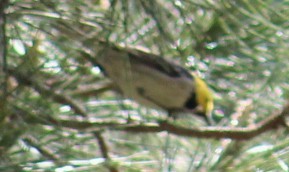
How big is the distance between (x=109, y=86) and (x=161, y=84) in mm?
194

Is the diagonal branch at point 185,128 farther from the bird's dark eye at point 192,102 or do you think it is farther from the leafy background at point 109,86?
the bird's dark eye at point 192,102

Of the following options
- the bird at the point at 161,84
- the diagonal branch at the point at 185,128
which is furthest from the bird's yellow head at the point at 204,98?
the diagonal branch at the point at 185,128

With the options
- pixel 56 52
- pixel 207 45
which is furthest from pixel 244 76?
pixel 56 52

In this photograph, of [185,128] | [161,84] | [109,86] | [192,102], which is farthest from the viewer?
[192,102]

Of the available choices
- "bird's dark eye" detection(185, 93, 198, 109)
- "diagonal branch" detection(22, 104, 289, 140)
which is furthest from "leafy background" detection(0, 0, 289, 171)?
"bird's dark eye" detection(185, 93, 198, 109)

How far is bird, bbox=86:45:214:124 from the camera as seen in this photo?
1222 millimetres

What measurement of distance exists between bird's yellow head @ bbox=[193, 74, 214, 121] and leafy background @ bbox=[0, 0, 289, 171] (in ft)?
0.12

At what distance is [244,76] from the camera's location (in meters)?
1.31

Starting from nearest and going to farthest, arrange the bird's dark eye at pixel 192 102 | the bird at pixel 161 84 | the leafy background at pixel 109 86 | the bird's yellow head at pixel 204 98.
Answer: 1. the leafy background at pixel 109 86
2. the bird at pixel 161 84
3. the bird's yellow head at pixel 204 98
4. the bird's dark eye at pixel 192 102

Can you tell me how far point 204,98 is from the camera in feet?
4.96

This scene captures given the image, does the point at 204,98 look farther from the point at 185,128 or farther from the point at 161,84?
the point at 185,128

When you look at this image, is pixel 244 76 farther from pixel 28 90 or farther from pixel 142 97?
pixel 28 90

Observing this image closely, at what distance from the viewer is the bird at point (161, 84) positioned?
4.01 feet

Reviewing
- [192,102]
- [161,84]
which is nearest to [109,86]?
[161,84]
